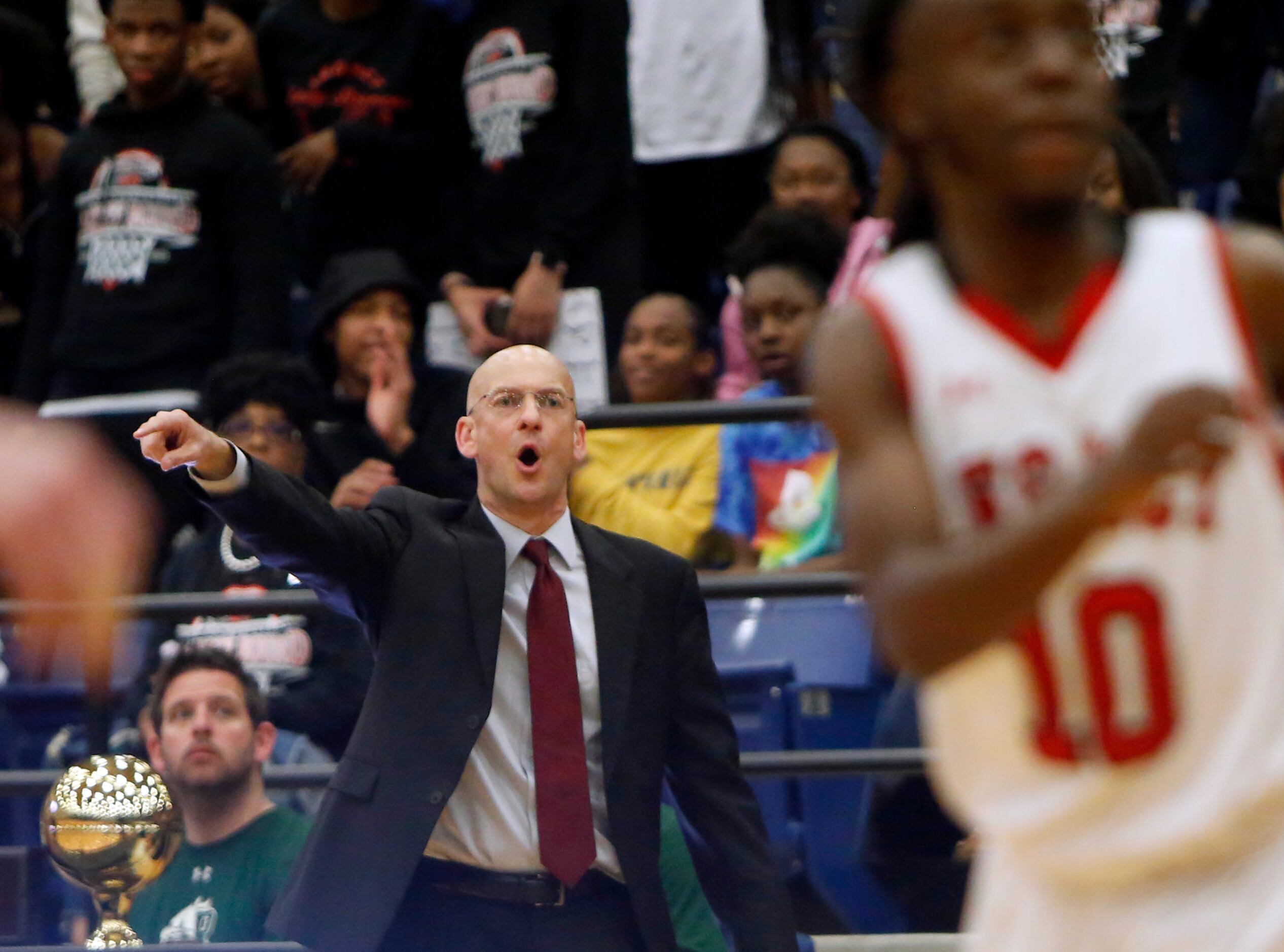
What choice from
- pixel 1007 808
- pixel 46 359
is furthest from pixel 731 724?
pixel 46 359

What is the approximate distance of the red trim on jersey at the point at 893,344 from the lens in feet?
6.82

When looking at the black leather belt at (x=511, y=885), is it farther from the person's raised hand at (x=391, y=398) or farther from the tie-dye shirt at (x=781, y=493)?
the person's raised hand at (x=391, y=398)

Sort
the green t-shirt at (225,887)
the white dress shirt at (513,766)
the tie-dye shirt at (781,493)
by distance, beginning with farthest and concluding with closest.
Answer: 1. the tie-dye shirt at (781,493)
2. the green t-shirt at (225,887)
3. the white dress shirt at (513,766)

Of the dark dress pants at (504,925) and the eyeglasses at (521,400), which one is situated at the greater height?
the eyeglasses at (521,400)

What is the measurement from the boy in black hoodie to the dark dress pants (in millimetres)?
2653

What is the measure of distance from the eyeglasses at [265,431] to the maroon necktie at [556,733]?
1.59m

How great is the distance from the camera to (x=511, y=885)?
4.15 m

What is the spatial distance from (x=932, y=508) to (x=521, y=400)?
257cm

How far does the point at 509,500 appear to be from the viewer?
14.7 feet

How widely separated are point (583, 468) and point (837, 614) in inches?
33.2

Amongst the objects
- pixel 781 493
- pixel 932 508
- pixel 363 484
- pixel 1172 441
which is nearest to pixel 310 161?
pixel 363 484

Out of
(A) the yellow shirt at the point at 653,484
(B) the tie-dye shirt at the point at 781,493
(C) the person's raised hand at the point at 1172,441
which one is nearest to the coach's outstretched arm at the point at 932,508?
(C) the person's raised hand at the point at 1172,441

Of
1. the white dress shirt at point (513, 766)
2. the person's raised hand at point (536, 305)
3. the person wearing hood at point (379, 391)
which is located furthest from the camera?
the person's raised hand at point (536, 305)

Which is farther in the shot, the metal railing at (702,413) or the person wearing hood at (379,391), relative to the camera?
the person wearing hood at (379,391)
